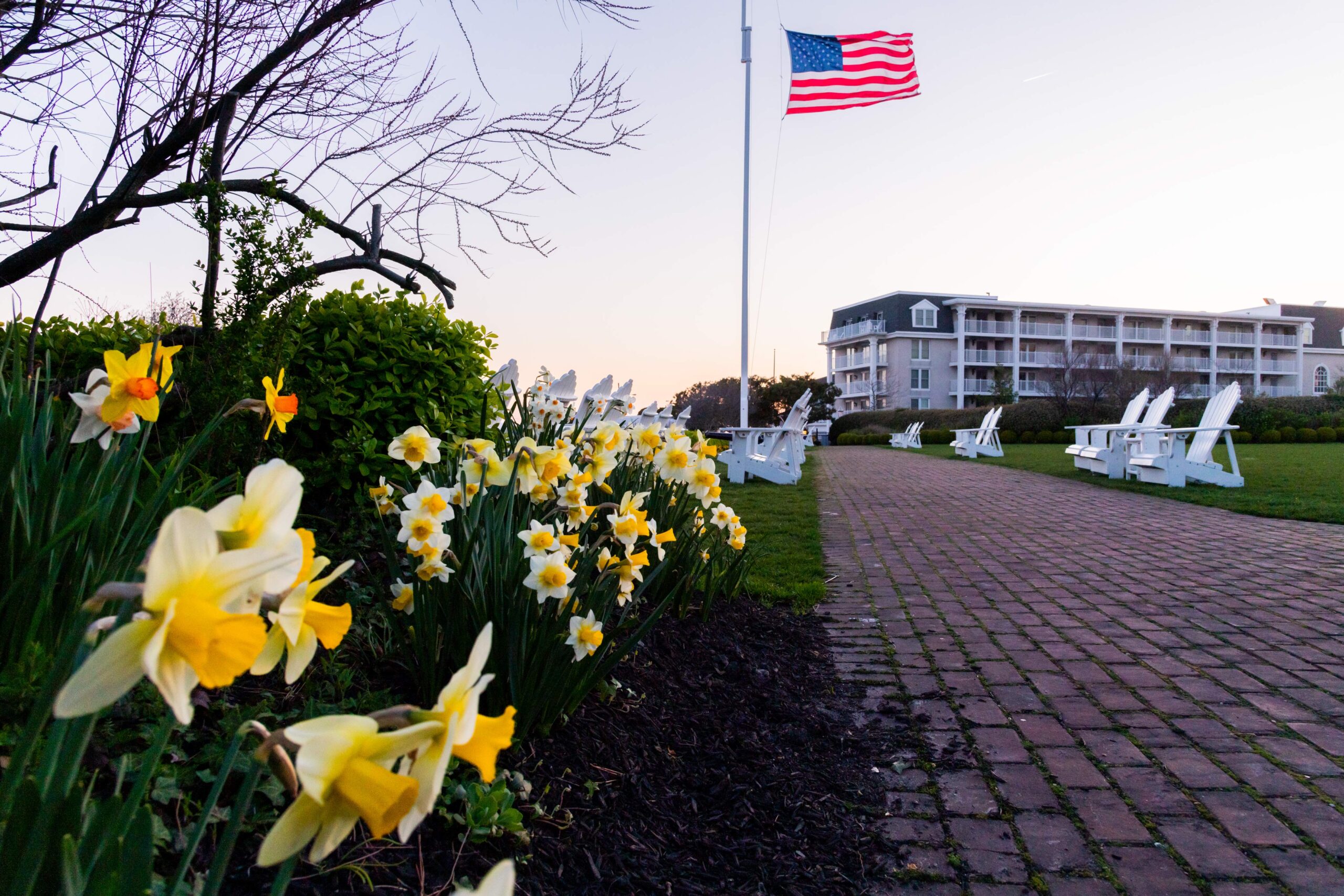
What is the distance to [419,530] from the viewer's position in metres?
1.98

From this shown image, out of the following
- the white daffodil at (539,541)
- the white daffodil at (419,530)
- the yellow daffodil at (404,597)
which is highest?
the white daffodil at (419,530)

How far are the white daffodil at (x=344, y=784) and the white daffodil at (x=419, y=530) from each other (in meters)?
1.40

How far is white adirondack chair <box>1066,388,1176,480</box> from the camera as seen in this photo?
11781 mm

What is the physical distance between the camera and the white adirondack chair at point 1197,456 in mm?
10078

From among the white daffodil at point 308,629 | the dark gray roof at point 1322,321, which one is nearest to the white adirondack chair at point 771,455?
the white daffodil at point 308,629

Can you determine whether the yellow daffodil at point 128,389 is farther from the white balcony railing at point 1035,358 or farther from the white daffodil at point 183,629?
the white balcony railing at point 1035,358

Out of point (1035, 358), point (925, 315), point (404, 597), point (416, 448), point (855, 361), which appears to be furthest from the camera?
point (855, 361)

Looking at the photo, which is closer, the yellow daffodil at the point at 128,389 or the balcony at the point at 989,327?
the yellow daffodil at the point at 128,389

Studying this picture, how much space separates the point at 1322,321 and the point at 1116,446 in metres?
64.2

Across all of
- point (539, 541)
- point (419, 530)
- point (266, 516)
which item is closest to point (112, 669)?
point (266, 516)

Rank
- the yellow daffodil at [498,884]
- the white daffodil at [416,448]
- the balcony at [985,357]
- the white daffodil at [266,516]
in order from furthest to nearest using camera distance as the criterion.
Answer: the balcony at [985,357] < the white daffodil at [416,448] < the white daffodil at [266,516] < the yellow daffodil at [498,884]

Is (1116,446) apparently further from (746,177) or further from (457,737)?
(457,737)

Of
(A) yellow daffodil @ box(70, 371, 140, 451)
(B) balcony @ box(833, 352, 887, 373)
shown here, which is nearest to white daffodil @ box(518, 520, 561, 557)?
(A) yellow daffodil @ box(70, 371, 140, 451)

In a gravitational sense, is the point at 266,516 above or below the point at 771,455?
above
